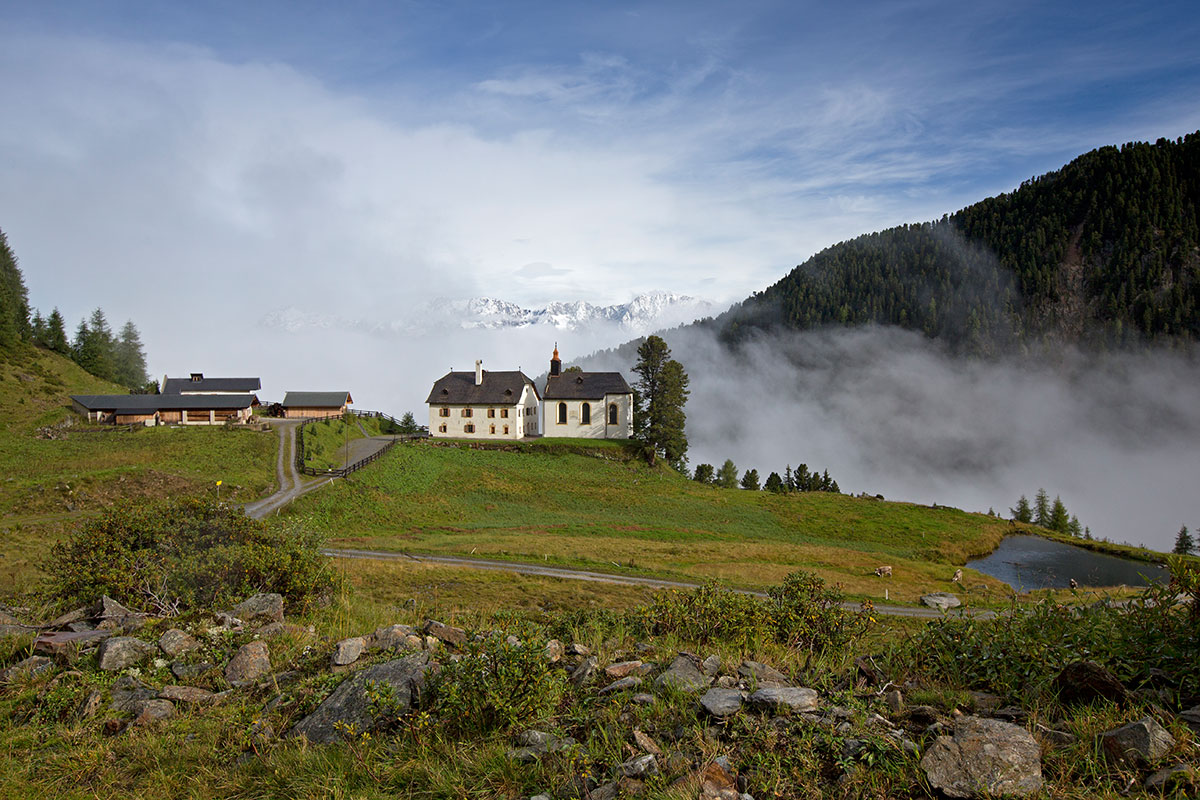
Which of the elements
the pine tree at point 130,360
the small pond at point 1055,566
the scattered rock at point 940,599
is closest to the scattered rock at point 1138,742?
the scattered rock at point 940,599

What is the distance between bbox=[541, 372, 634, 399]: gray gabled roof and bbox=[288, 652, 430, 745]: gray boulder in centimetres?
6777

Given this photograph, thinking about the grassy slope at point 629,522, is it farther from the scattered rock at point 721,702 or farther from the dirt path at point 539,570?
the scattered rock at point 721,702

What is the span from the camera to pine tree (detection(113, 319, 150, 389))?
108 m

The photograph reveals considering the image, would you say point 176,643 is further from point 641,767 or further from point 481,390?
point 481,390

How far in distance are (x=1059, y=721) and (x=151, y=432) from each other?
70817 millimetres

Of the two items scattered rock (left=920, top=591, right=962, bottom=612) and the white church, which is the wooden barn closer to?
the white church

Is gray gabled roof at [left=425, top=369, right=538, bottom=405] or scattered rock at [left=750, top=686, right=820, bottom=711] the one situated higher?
gray gabled roof at [left=425, top=369, right=538, bottom=405]

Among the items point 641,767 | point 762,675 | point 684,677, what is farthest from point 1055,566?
point 641,767

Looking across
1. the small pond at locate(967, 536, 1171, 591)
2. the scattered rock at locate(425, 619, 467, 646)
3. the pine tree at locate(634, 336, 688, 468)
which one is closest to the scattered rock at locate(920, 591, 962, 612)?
the small pond at locate(967, 536, 1171, 591)

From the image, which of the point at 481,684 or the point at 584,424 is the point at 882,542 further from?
the point at 481,684

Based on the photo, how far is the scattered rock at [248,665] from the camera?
24.0 feet

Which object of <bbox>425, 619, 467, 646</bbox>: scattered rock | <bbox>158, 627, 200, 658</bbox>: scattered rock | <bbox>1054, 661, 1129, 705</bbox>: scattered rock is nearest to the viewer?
<bbox>1054, 661, 1129, 705</bbox>: scattered rock

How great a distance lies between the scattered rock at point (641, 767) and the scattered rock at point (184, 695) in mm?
5367

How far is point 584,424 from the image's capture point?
246ft
